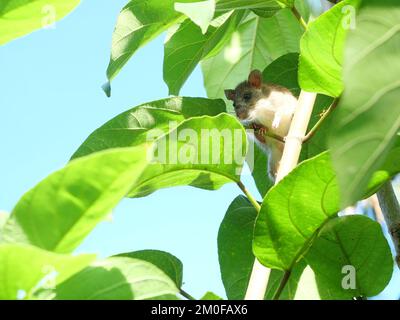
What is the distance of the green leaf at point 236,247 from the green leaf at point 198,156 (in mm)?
191

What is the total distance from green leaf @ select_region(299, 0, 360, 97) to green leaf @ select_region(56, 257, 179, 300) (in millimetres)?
705

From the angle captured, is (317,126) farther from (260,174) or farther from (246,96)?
(246,96)

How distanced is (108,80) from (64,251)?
111cm

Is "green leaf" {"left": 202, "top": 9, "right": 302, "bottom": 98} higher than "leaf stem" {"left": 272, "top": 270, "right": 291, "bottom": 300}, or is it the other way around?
"green leaf" {"left": 202, "top": 9, "right": 302, "bottom": 98}

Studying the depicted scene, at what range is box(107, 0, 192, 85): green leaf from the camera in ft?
6.73

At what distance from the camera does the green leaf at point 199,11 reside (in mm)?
1532

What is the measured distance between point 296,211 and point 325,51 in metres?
0.35

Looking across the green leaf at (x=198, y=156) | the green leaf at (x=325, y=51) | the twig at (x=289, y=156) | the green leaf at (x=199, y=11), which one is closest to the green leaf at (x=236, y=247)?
the green leaf at (x=198, y=156)

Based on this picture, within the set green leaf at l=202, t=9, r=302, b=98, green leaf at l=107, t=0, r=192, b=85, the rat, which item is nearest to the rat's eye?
the rat

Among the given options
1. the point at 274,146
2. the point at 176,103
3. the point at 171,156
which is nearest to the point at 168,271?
the point at 171,156

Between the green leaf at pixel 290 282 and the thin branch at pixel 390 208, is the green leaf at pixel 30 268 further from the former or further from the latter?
the thin branch at pixel 390 208

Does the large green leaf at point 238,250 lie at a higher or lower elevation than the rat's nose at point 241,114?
lower

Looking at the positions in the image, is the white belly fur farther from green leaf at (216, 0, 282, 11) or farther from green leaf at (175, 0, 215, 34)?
green leaf at (175, 0, 215, 34)
